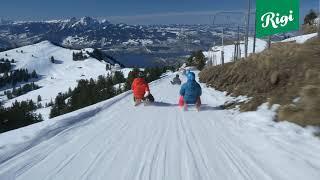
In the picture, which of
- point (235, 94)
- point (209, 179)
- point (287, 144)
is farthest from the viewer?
point (235, 94)

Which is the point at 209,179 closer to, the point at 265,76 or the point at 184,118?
the point at 184,118

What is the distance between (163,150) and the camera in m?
9.64

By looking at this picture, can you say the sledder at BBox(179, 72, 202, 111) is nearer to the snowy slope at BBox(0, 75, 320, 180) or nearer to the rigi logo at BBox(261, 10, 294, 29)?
the snowy slope at BBox(0, 75, 320, 180)

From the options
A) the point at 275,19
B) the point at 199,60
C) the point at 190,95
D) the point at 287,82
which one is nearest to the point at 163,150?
the point at 287,82

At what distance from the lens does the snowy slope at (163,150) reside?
779 centimetres

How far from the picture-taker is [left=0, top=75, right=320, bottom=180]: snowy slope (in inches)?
307

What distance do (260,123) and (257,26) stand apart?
7.77 m

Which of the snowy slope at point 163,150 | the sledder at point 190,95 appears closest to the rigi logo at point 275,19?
the sledder at point 190,95

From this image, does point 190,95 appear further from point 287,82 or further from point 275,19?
Result: point 275,19

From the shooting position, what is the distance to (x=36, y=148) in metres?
9.92

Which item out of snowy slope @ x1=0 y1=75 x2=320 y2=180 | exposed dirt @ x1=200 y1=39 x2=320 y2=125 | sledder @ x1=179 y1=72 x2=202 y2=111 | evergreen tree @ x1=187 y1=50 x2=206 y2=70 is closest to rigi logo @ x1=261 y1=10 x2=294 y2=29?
exposed dirt @ x1=200 y1=39 x2=320 y2=125

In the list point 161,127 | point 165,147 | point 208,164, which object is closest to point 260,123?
point 161,127

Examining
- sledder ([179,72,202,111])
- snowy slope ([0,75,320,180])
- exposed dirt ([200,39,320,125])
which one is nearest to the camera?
snowy slope ([0,75,320,180])

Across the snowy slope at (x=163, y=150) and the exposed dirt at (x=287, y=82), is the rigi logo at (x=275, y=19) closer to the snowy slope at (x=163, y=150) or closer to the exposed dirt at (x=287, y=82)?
the exposed dirt at (x=287, y=82)
